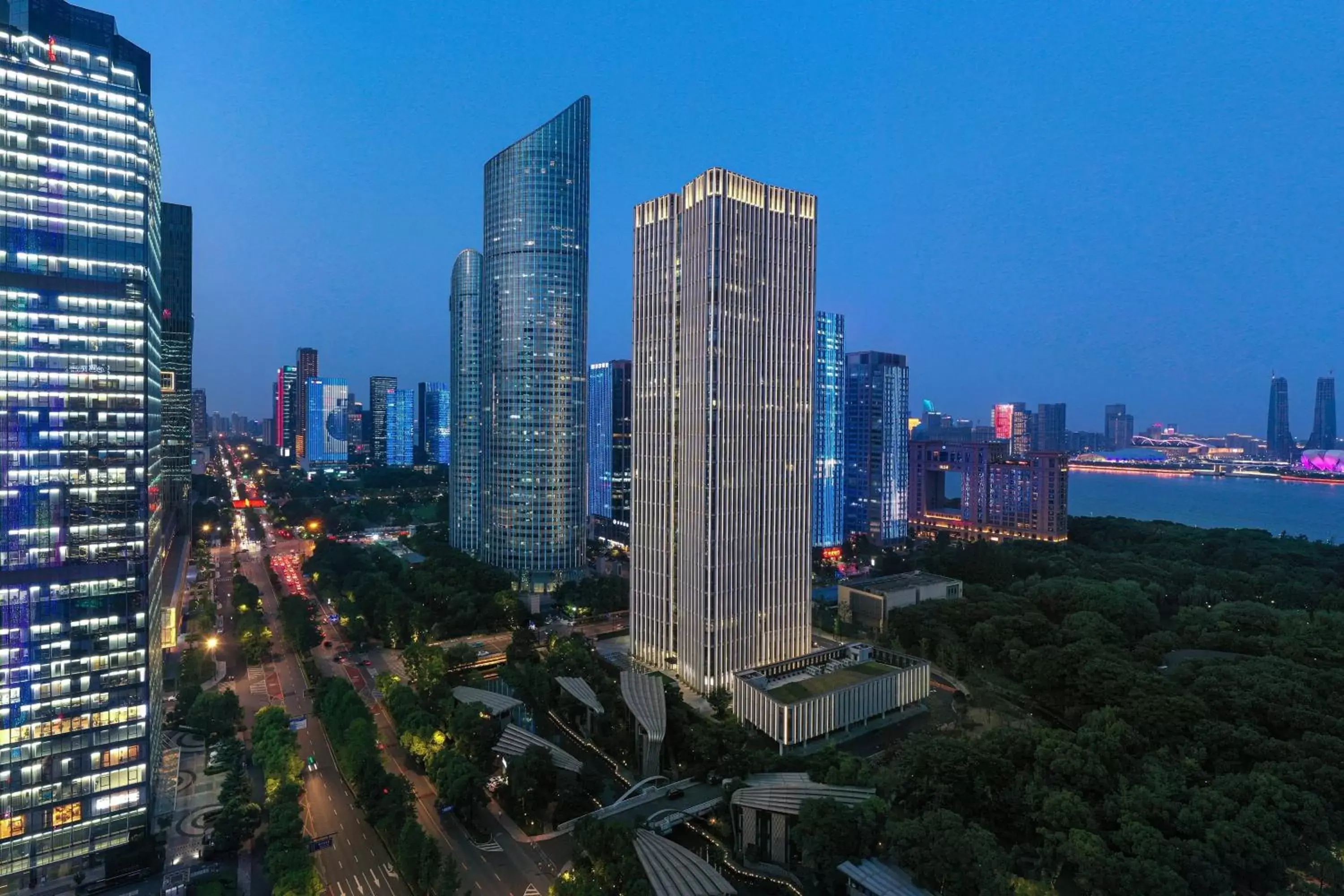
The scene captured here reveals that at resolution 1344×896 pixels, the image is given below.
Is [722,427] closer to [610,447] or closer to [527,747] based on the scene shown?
[527,747]

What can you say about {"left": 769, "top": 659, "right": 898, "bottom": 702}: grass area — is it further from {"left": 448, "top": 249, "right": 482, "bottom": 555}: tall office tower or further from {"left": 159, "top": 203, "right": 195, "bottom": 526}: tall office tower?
{"left": 159, "top": 203, "right": 195, "bottom": 526}: tall office tower

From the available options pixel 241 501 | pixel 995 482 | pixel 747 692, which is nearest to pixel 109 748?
pixel 747 692

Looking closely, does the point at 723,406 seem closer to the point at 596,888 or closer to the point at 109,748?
the point at 596,888

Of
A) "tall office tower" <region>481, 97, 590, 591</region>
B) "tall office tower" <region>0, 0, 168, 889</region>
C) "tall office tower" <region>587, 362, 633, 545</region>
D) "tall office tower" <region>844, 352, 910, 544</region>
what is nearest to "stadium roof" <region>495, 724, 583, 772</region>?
"tall office tower" <region>0, 0, 168, 889</region>

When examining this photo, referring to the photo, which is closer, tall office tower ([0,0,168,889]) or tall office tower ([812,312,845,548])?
tall office tower ([0,0,168,889])

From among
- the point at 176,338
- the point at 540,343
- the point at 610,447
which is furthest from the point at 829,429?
the point at 176,338

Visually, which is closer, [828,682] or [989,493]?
[828,682]
